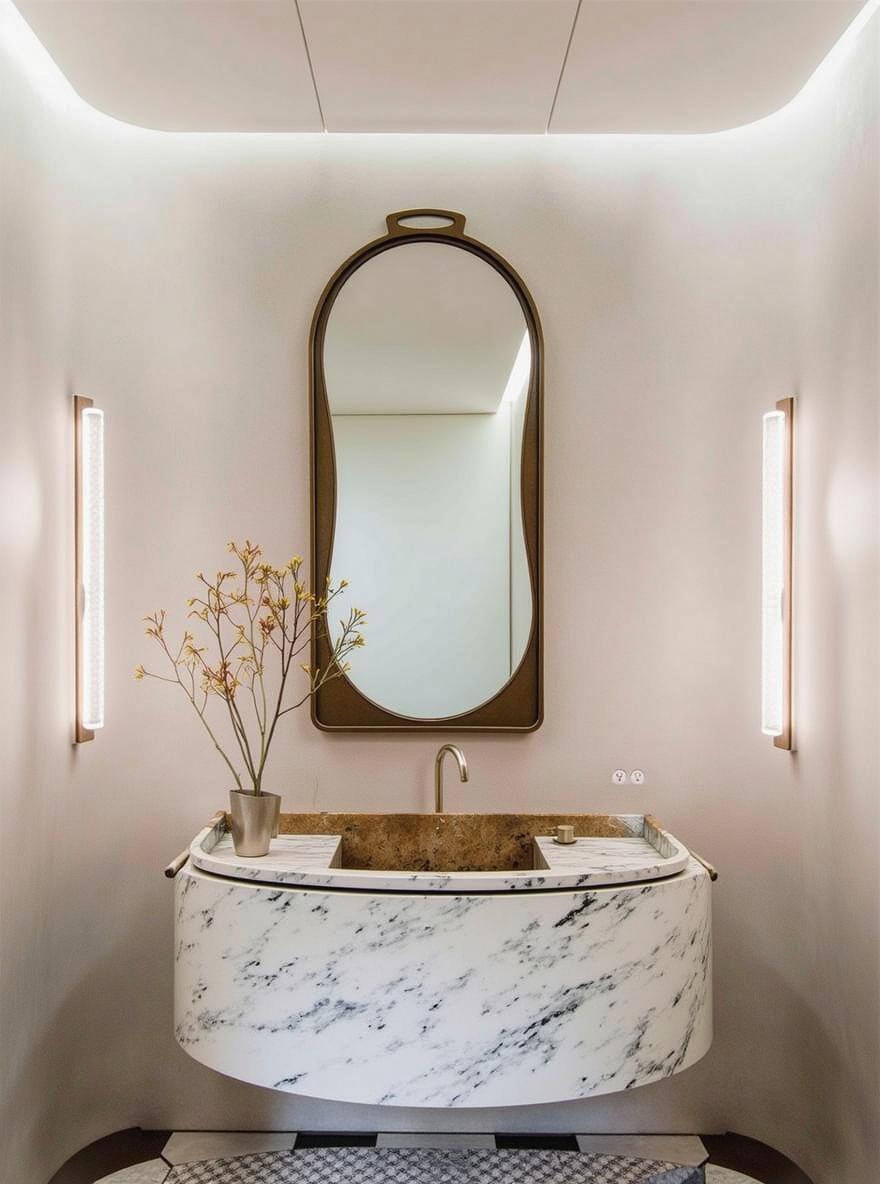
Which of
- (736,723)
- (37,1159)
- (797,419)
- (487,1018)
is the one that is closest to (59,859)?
(37,1159)

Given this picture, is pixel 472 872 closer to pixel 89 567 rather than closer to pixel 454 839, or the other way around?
pixel 454 839

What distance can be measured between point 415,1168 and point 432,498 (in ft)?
5.45

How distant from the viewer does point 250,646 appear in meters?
2.49

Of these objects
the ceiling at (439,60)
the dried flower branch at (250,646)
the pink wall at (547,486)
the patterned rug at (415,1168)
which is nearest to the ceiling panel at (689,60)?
the ceiling at (439,60)

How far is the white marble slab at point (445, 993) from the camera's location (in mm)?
1880

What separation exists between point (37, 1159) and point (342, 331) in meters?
2.16

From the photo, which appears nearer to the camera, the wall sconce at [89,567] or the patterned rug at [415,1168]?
the patterned rug at [415,1168]

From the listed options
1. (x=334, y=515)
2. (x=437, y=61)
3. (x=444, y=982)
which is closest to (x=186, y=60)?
(x=437, y=61)

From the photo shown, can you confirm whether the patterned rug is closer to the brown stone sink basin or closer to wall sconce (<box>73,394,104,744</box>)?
the brown stone sink basin

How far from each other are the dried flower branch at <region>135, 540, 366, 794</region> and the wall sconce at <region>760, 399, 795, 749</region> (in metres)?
1.05

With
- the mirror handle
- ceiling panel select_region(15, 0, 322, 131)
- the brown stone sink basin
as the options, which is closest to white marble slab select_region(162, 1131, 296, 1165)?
the brown stone sink basin

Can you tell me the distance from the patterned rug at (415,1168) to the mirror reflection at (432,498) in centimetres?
110

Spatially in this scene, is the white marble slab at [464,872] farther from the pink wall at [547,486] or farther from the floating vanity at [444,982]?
the pink wall at [547,486]

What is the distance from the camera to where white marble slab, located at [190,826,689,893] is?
1.92m
